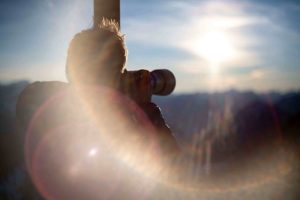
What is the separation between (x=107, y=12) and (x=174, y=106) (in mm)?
88820

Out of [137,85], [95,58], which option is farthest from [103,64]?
[137,85]

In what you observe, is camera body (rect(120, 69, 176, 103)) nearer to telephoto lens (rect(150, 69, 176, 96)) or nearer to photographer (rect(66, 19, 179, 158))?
photographer (rect(66, 19, 179, 158))

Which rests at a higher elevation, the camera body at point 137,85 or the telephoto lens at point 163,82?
the telephoto lens at point 163,82

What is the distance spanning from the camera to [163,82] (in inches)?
81.0

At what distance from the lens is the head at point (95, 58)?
142 centimetres

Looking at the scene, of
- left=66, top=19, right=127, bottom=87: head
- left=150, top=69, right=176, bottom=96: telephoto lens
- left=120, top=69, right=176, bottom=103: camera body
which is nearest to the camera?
left=66, top=19, right=127, bottom=87: head

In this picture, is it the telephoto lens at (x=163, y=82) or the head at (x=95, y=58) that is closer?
the head at (x=95, y=58)

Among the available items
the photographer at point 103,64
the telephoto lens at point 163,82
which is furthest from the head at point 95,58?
the telephoto lens at point 163,82

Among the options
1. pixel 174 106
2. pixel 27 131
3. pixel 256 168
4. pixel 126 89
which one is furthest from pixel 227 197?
pixel 174 106

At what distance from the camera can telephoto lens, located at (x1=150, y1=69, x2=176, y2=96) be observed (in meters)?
2.01

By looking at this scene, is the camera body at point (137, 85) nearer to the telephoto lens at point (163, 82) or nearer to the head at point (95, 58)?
the head at point (95, 58)

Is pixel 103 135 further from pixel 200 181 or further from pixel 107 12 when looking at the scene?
pixel 107 12

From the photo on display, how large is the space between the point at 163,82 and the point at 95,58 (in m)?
0.71

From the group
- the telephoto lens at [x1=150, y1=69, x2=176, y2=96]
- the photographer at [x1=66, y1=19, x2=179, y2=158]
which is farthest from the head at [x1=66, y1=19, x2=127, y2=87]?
the telephoto lens at [x1=150, y1=69, x2=176, y2=96]
